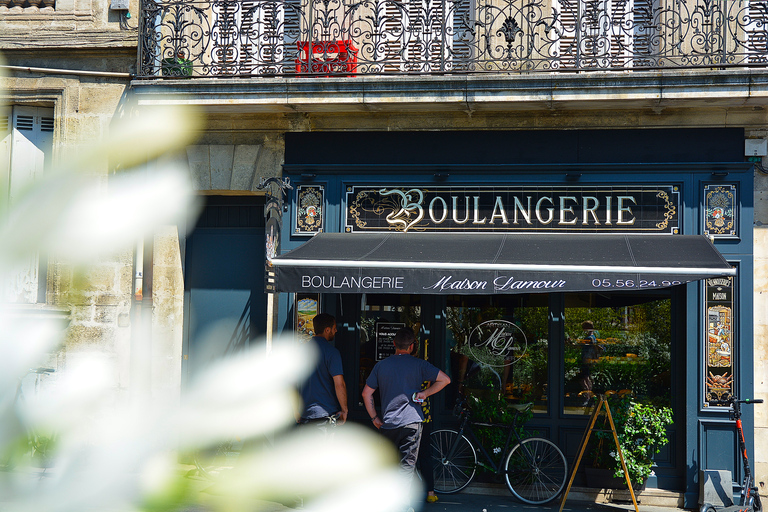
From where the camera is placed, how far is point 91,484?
557 mm

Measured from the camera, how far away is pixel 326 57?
8.09 m

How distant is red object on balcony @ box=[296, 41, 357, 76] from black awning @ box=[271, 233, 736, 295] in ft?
6.65

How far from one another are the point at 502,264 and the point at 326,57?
10.7 feet

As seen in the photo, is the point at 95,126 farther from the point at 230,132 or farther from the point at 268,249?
the point at 268,249

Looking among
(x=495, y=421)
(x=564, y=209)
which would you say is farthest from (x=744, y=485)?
(x=564, y=209)

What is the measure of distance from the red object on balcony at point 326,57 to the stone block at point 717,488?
18.2ft

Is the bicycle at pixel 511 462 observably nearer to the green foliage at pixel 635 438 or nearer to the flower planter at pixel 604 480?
the flower planter at pixel 604 480

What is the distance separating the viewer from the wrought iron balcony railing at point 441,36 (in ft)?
24.7

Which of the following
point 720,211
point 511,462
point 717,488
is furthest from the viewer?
point 511,462

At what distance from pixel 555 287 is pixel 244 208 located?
4.18m

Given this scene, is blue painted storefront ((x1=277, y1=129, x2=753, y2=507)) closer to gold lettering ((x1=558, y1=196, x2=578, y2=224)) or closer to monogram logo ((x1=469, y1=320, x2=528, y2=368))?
gold lettering ((x1=558, y1=196, x2=578, y2=224))

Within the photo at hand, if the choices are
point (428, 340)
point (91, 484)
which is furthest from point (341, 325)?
point (91, 484)

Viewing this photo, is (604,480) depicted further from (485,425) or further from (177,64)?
(177,64)

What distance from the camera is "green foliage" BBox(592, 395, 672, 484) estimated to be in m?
7.22
